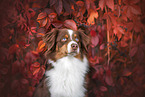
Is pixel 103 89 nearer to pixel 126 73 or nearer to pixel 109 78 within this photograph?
pixel 109 78

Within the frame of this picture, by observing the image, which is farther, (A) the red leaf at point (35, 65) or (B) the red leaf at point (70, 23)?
(A) the red leaf at point (35, 65)

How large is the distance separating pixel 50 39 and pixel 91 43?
2.58 ft

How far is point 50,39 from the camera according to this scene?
8.14ft

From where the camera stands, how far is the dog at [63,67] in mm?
2357

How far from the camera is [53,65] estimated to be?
245 cm

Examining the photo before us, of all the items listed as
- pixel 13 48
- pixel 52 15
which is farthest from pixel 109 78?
pixel 13 48

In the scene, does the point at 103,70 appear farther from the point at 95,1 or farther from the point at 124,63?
the point at 95,1

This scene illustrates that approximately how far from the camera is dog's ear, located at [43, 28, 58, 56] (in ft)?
8.04

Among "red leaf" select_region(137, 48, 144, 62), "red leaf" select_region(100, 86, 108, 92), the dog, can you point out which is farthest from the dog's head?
"red leaf" select_region(137, 48, 144, 62)

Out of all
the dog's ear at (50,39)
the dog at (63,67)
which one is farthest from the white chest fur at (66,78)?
the dog's ear at (50,39)

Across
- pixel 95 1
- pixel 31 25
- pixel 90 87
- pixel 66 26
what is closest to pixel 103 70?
pixel 90 87

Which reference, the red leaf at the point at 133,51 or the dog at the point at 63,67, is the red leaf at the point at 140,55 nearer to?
the red leaf at the point at 133,51

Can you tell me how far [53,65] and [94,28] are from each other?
1056 millimetres

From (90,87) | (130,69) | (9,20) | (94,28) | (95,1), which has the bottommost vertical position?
(90,87)
